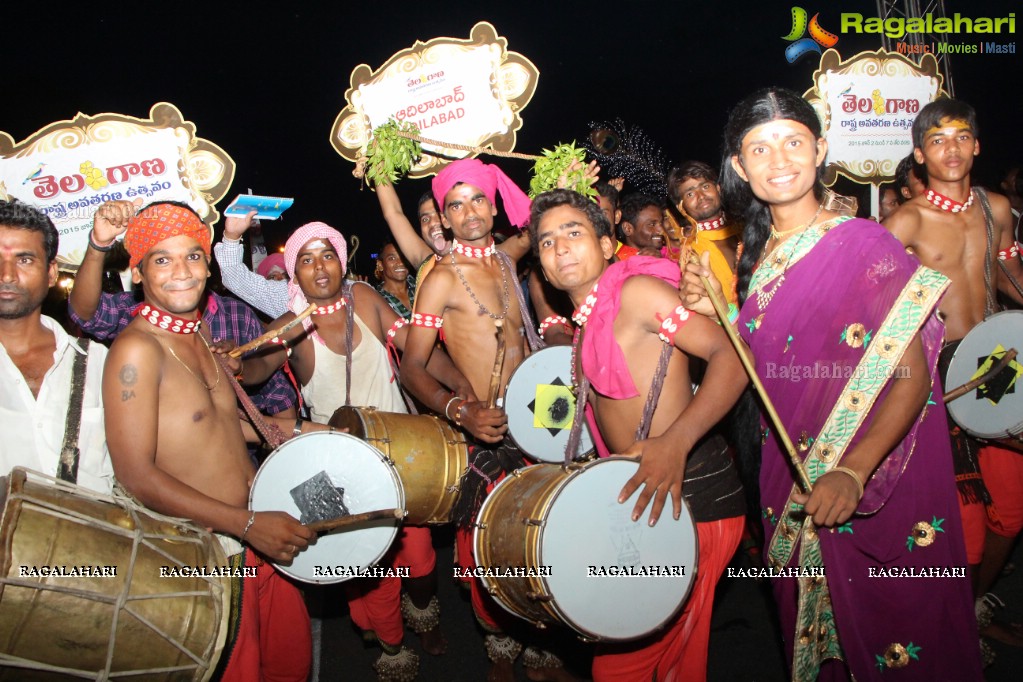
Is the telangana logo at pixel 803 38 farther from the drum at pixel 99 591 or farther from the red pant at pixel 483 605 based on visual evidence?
the drum at pixel 99 591

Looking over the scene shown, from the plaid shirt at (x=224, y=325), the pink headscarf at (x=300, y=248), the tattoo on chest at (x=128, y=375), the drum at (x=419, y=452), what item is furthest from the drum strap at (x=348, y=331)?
the tattoo on chest at (x=128, y=375)

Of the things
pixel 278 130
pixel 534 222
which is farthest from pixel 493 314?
pixel 278 130

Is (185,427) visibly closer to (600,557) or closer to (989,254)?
(600,557)

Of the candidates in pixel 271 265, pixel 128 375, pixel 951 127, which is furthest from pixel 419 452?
pixel 271 265

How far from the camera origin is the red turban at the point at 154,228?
9.69ft

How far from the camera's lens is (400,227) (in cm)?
529

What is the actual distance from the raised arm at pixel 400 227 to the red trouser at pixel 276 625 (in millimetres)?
2656

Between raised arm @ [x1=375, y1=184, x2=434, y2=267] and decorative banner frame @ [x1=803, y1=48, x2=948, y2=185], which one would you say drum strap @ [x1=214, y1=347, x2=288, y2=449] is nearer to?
raised arm @ [x1=375, y1=184, x2=434, y2=267]

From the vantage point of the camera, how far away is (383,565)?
435cm

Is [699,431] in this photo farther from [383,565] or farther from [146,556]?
[383,565]

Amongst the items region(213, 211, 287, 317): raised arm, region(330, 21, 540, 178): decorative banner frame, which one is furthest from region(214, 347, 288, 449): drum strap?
region(330, 21, 540, 178): decorative banner frame

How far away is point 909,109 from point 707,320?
20.2 ft

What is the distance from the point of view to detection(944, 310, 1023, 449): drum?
361cm

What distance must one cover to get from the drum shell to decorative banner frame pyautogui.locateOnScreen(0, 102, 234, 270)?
10.3ft
